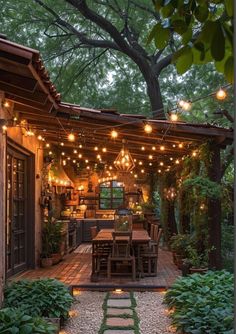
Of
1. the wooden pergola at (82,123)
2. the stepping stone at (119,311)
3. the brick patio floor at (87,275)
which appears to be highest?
the wooden pergola at (82,123)

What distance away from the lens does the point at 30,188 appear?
10.2 meters

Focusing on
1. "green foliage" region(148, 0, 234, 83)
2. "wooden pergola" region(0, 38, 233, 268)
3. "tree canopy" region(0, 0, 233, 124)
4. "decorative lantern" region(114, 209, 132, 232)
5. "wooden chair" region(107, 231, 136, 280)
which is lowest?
"wooden chair" region(107, 231, 136, 280)

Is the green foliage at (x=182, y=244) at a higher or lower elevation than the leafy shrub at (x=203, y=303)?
higher

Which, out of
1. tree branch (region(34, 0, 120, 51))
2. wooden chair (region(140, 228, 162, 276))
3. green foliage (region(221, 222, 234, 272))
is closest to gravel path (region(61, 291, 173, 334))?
wooden chair (region(140, 228, 162, 276))

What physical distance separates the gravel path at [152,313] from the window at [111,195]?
10.2 m

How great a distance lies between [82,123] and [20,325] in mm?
4220

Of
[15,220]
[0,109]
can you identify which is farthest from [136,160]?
[0,109]

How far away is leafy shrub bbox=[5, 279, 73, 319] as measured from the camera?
600 centimetres

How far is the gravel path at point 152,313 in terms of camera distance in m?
6.12

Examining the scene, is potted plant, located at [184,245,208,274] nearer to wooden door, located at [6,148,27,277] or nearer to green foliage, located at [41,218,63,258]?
wooden door, located at [6,148,27,277]

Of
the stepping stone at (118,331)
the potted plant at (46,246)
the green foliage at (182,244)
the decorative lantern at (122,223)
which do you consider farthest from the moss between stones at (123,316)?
the potted plant at (46,246)

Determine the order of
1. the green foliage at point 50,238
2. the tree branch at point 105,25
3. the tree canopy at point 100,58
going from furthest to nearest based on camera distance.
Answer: the tree canopy at point 100,58, the tree branch at point 105,25, the green foliage at point 50,238

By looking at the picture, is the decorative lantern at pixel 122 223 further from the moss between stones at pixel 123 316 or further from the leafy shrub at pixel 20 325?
the leafy shrub at pixel 20 325

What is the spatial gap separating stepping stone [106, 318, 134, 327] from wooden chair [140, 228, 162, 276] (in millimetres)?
3033
